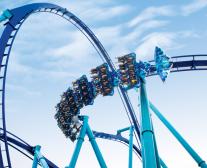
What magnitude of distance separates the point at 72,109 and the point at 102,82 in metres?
2.03

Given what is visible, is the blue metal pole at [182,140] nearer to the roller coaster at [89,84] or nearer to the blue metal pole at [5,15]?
the roller coaster at [89,84]

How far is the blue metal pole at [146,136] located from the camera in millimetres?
8000

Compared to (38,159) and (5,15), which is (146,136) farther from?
(5,15)

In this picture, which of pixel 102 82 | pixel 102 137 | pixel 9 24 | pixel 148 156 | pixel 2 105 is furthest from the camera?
pixel 102 137

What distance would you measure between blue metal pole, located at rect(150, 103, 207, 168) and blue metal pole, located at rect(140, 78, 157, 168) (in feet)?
10.9

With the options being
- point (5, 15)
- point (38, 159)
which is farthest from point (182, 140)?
point (5, 15)

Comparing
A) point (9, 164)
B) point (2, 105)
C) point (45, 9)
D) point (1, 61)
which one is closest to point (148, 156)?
point (9, 164)

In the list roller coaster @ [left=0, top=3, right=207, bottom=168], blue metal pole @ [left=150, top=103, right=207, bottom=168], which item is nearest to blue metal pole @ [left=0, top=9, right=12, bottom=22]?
roller coaster @ [left=0, top=3, right=207, bottom=168]

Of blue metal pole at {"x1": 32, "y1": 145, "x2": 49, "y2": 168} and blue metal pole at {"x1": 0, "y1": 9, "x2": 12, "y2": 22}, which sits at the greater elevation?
blue metal pole at {"x1": 0, "y1": 9, "x2": 12, "y2": 22}

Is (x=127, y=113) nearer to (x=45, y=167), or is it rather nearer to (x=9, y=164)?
(x=45, y=167)

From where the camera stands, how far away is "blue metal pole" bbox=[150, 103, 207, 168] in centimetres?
1209

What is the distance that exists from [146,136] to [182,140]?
4717 mm

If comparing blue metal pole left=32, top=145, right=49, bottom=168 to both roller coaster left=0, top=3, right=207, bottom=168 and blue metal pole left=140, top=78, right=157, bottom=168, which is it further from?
blue metal pole left=140, top=78, right=157, bottom=168

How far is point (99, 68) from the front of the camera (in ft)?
52.0
